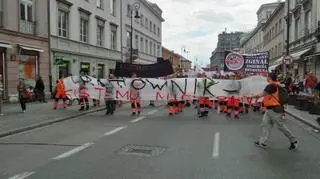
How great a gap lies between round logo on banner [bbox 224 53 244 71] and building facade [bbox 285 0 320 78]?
33.0 ft

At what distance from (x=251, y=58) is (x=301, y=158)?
13.2 meters

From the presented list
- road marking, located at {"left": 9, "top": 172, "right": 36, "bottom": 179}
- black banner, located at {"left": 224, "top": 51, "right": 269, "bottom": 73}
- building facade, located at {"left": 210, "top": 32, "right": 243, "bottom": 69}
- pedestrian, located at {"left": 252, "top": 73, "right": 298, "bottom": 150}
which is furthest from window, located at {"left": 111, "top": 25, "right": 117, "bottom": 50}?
building facade, located at {"left": 210, "top": 32, "right": 243, "bottom": 69}

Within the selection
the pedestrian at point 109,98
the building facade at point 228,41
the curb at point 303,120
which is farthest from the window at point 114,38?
the building facade at point 228,41

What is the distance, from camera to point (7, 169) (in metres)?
7.01

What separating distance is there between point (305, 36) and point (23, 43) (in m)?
23.8

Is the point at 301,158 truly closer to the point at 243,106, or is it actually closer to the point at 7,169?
the point at 7,169

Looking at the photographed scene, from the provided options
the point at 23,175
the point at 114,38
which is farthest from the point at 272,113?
the point at 114,38

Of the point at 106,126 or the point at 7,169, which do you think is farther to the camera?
the point at 106,126

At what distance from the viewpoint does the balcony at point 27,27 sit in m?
23.5

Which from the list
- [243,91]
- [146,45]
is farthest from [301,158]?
[146,45]

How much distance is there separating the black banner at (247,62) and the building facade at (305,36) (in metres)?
9.68

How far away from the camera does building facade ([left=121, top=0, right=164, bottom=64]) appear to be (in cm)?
4488

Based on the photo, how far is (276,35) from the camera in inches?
2336

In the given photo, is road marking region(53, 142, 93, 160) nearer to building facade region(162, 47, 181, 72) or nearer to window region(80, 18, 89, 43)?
window region(80, 18, 89, 43)
